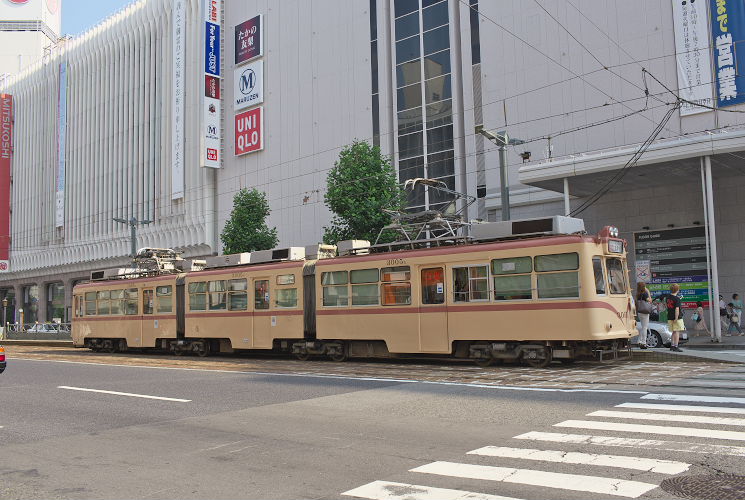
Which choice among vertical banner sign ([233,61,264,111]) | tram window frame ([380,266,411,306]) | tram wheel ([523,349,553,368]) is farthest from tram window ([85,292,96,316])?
vertical banner sign ([233,61,264,111])

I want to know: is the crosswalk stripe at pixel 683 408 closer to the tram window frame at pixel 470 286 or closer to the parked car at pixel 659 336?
the tram window frame at pixel 470 286

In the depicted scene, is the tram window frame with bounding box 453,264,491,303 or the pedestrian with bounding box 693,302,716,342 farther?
the pedestrian with bounding box 693,302,716,342

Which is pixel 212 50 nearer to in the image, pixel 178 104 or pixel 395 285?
pixel 178 104

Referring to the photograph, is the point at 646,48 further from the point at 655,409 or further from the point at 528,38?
the point at 655,409

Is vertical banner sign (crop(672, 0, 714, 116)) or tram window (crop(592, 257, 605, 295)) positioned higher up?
vertical banner sign (crop(672, 0, 714, 116))

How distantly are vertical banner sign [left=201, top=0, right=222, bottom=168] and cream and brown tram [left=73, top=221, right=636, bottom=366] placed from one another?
23084 millimetres

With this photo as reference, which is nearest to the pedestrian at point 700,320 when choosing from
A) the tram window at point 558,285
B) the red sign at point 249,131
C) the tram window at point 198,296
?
the tram window at point 558,285

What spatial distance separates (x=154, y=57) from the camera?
4950cm

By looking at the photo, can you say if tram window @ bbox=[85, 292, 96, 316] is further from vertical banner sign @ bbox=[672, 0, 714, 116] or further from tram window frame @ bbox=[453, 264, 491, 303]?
vertical banner sign @ bbox=[672, 0, 714, 116]

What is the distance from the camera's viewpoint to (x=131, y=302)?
23.7 meters

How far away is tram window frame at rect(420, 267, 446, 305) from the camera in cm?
1510

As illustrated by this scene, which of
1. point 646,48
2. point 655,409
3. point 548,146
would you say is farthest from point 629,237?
point 655,409

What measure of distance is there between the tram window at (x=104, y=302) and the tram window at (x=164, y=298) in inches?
129

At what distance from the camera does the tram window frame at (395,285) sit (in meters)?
15.7
